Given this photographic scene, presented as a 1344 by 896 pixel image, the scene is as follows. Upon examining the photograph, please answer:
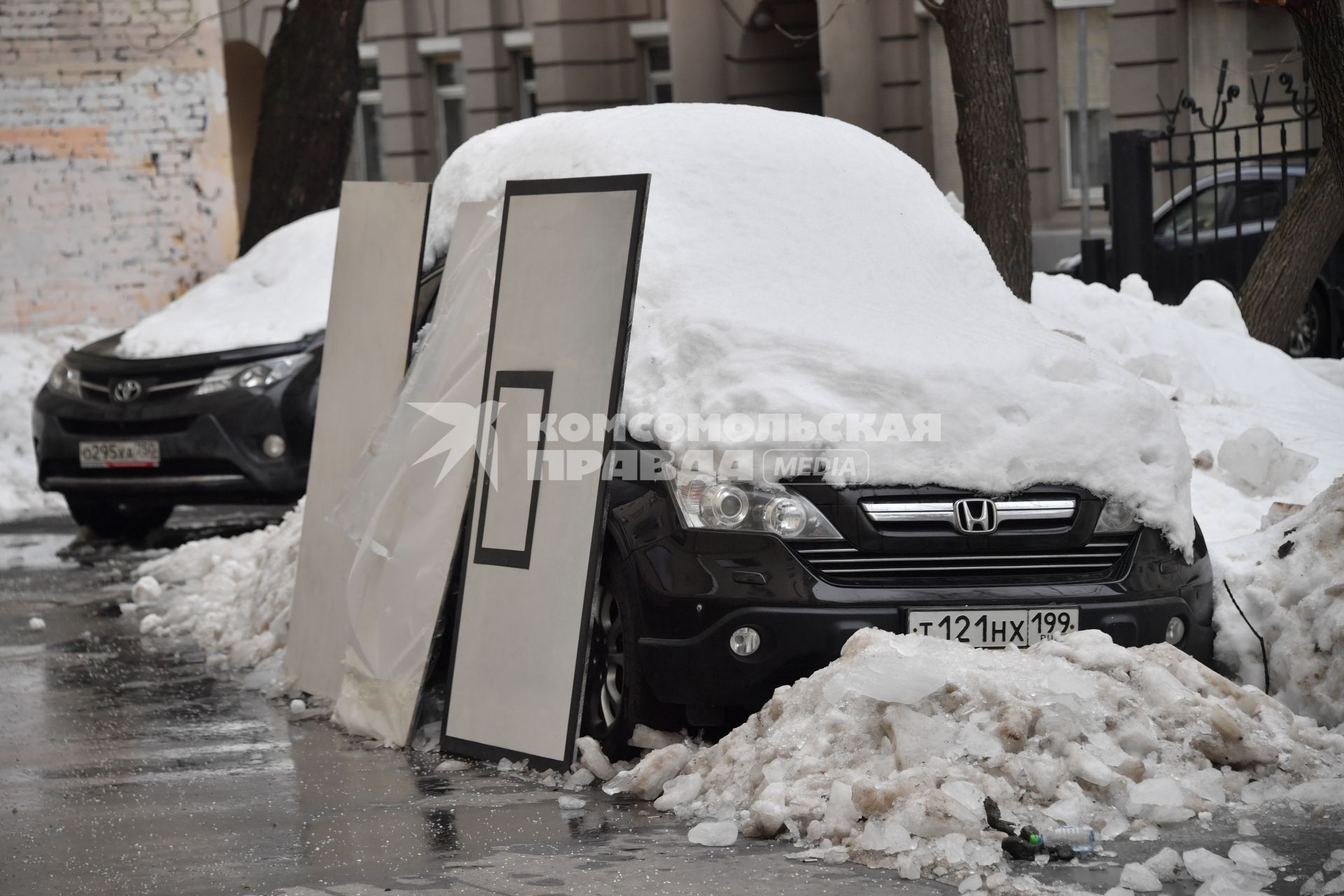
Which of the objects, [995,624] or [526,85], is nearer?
[995,624]

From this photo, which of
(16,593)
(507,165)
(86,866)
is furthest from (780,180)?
(16,593)

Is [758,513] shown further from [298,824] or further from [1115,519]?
[298,824]

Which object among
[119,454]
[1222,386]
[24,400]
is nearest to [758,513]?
[1222,386]

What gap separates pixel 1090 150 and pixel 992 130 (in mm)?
12719

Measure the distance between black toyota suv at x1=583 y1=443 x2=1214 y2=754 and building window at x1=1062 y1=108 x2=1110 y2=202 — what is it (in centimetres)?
1726

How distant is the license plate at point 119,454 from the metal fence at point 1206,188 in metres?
6.05

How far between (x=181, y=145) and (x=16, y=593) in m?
7.50

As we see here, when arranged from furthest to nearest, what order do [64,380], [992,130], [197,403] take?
[64,380], [197,403], [992,130]

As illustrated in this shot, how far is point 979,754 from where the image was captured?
5.00 metres

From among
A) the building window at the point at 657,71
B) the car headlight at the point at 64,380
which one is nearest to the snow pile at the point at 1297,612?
the car headlight at the point at 64,380

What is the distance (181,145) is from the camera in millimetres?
16641

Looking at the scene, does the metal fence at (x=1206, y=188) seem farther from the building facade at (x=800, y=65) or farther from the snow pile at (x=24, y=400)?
the snow pile at (x=24, y=400)

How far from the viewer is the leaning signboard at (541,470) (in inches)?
228

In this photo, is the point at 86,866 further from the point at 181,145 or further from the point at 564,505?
the point at 181,145
